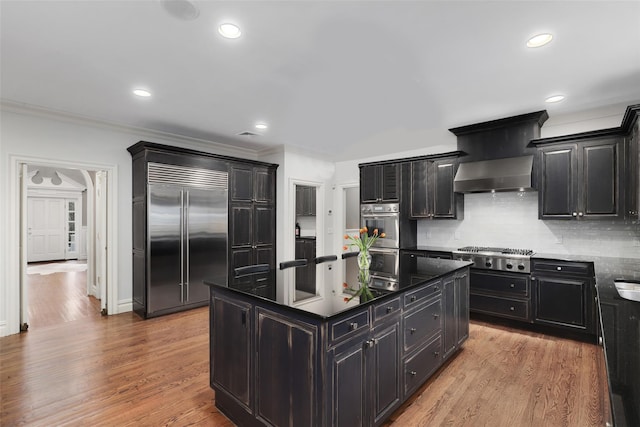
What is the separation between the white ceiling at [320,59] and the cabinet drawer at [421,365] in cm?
238

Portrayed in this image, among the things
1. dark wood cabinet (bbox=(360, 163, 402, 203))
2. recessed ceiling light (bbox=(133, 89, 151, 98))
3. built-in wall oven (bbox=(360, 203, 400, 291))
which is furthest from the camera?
dark wood cabinet (bbox=(360, 163, 402, 203))

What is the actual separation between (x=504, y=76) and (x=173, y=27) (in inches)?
113

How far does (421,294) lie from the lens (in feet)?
7.95

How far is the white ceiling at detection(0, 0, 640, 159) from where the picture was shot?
80.9 inches

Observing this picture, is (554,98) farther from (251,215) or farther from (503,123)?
(251,215)

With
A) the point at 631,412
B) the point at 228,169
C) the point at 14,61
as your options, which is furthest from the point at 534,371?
the point at 14,61

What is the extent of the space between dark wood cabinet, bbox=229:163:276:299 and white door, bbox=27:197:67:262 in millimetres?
7901

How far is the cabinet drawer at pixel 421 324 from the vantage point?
7.41 ft

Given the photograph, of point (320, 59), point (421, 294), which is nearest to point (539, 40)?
point (320, 59)

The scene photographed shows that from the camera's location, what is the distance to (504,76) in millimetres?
2959

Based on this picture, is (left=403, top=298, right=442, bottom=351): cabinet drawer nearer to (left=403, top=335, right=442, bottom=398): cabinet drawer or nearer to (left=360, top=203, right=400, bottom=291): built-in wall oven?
(left=403, top=335, right=442, bottom=398): cabinet drawer

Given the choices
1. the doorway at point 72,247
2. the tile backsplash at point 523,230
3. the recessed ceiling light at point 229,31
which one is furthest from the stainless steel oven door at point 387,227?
the doorway at point 72,247

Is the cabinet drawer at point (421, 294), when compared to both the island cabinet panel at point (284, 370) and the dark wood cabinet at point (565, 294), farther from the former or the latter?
the dark wood cabinet at point (565, 294)

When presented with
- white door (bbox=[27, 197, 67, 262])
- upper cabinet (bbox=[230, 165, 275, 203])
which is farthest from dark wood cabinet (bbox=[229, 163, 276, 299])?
white door (bbox=[27, 197, 67, 262])
